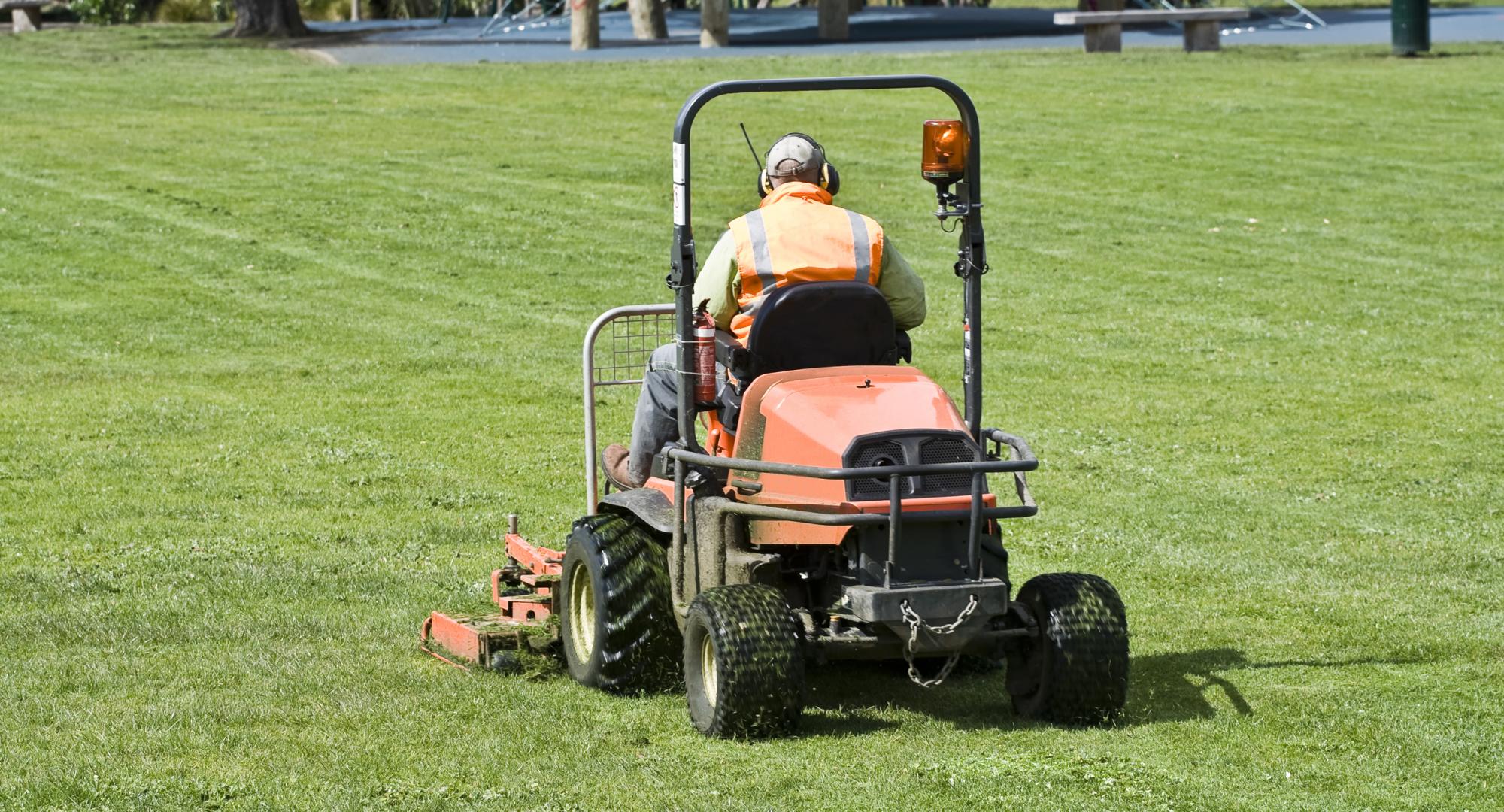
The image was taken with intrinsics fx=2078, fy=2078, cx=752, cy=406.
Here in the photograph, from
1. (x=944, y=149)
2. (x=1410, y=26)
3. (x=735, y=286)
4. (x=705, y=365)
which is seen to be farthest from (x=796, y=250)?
(x=1410, y=26)

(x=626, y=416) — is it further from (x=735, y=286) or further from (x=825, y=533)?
(x=825, y=533)

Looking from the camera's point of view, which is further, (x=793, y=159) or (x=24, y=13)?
(x=24, y=13)

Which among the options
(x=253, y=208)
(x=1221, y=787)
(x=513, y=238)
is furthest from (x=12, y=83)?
(x=1221, y=787)

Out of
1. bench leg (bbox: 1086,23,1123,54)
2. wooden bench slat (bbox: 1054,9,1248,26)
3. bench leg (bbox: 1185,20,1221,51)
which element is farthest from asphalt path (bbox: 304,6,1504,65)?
bench leg (bbox: 1185,20,1221,51)

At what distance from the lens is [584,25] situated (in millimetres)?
33906

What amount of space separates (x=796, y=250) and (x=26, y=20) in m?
36.3

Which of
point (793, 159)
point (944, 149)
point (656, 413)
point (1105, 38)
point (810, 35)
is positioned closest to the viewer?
point (944, 149)

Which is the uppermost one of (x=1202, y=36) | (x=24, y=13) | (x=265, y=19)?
(x=24, y=13)

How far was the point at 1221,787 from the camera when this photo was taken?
603 cm

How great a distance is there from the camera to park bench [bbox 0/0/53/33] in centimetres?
3906

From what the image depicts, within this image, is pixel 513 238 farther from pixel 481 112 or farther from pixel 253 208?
pixel 481 112

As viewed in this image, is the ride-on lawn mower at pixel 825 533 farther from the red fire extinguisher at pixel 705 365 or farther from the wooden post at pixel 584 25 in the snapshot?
the wooden post at pixel 584 25

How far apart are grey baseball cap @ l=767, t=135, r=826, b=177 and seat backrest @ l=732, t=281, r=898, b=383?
19.8 inches

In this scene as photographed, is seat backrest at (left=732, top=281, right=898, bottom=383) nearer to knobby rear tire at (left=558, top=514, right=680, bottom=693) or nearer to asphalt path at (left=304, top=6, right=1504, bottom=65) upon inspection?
knobby rear tire at (left=558, top=514, right=680, bottom=693)
